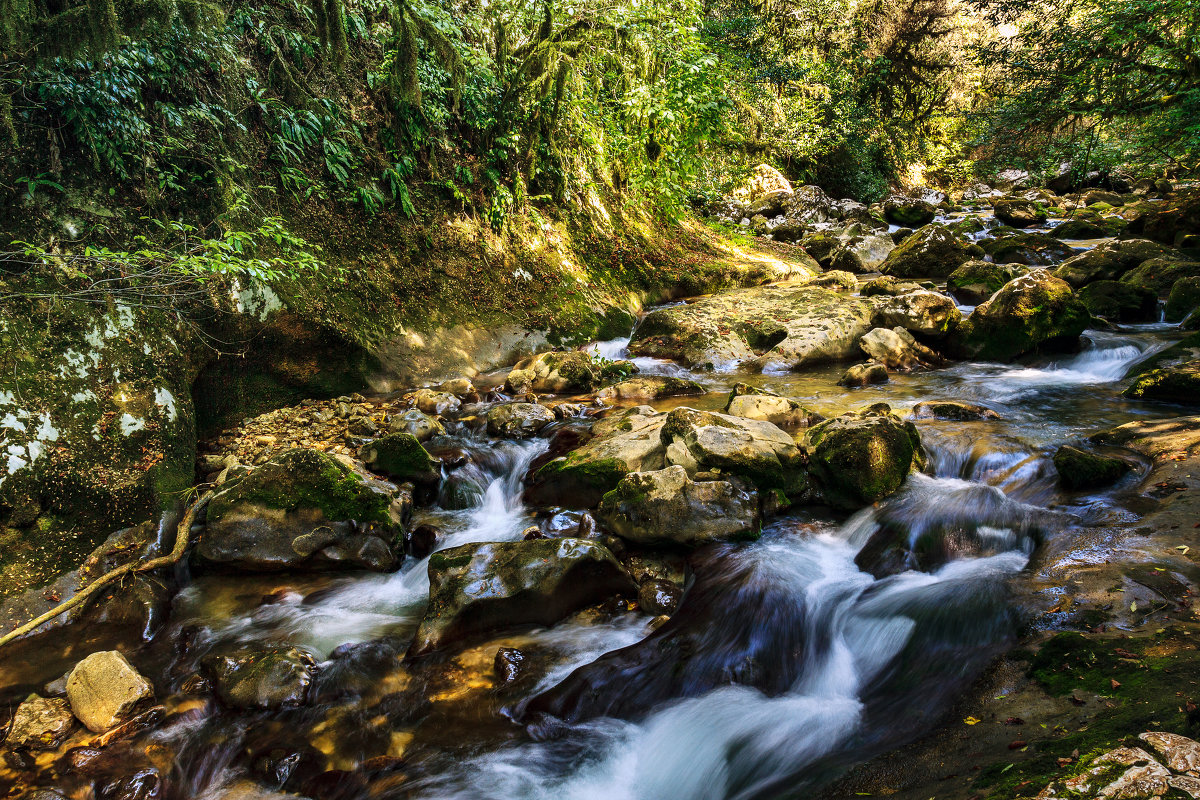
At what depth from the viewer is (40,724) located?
3.23 metres

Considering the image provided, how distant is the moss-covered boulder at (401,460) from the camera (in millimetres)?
5820

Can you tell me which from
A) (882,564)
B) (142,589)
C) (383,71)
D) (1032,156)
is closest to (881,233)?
(1032,156)

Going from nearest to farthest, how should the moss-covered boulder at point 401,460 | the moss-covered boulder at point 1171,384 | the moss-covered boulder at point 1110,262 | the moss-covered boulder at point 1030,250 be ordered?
the moss-covered boulder at point 401,460 → the moss-covered boulder at point 1171,384 → the moss-covered boulder at point 1110,262 → the moss-covered boulder at point 1030,250

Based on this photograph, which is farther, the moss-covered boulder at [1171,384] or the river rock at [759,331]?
the river rock at [759,331]

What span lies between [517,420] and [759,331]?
5.12 m

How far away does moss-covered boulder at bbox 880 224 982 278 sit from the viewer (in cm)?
1415

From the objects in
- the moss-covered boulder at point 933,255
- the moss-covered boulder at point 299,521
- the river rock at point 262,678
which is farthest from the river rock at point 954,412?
the moss-covered boulder at point 933,255

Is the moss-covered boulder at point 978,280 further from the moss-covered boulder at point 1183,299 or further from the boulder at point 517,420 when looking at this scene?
the boulder at point 517,420

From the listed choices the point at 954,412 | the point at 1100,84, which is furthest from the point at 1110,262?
the point at 954,412

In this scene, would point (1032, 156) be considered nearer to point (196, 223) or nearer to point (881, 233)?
point (881, 233)

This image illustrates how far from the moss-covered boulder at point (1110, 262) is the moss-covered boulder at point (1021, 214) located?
Result: 8.78 m

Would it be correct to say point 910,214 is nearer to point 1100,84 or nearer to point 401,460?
point 1100,84

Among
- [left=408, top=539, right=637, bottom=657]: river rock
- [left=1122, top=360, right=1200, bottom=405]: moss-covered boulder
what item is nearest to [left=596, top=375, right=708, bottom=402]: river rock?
[left=408, top=539, right=637, bottom=657]: river rock

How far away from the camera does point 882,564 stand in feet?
14.9
